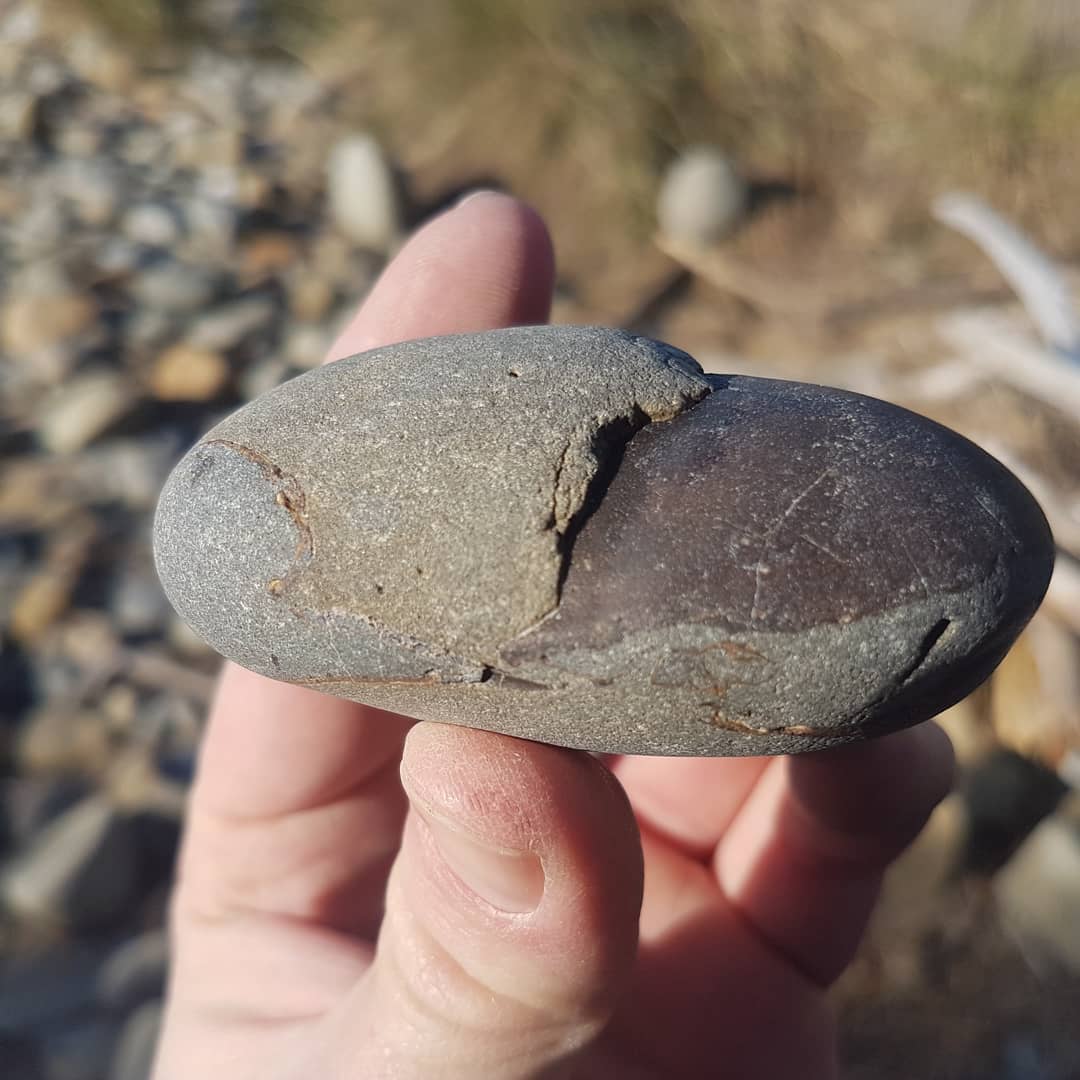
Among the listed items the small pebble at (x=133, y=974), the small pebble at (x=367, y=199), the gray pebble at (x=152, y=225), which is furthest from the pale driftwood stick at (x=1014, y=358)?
the gray pebble at (x=152, y=225)

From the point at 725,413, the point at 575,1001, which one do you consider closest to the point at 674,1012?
the point at 575,1001

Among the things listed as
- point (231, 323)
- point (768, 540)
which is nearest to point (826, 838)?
point (768, 540)

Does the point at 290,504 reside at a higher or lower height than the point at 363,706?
higher

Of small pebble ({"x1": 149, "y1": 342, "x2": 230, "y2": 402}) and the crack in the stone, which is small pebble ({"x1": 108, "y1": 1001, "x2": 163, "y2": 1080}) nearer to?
the crack in the stone

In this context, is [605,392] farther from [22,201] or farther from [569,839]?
[22,201]

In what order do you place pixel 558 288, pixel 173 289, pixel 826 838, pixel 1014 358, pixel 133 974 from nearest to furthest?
1. pixel 826 838
2. pixel 133 974
3. pixel 1014 358
4. pixel 173 289
5. pixel 558 288

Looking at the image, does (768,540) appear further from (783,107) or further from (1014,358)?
(783,107)
